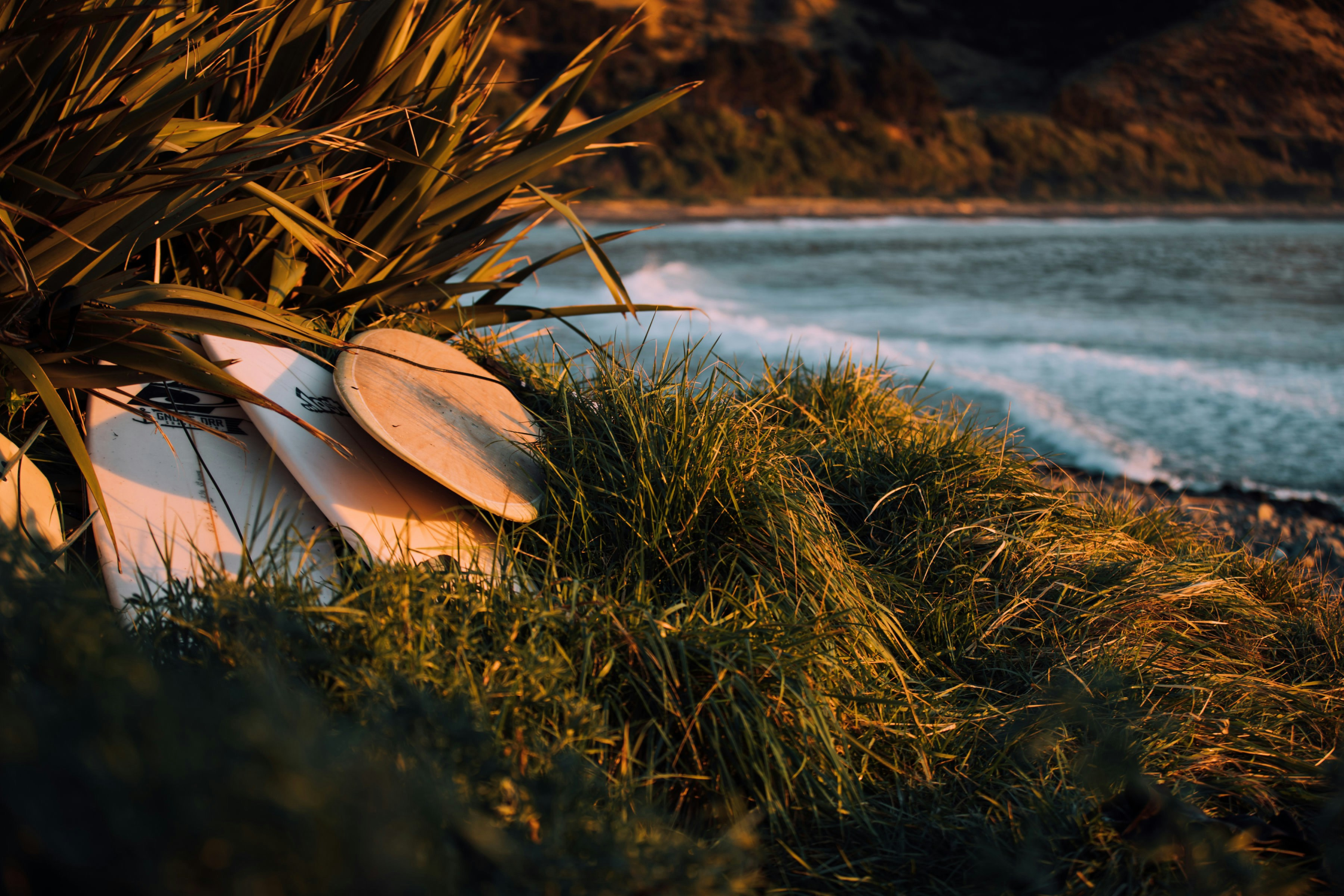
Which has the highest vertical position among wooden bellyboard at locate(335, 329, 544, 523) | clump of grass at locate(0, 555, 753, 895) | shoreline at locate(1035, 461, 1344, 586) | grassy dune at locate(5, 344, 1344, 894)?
wooden bellyboard at locate(335, 329, 544, 523)

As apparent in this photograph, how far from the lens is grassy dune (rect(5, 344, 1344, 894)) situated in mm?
1122

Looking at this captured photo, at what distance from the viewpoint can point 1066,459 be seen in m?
5.76

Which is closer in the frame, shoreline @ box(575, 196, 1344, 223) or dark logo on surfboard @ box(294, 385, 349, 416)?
dark logo on surfboard @ box(294, 385, 349, 416)

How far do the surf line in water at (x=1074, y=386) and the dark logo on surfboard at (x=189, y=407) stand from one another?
2.17 meters

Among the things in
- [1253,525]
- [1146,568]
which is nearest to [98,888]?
[1146,568]

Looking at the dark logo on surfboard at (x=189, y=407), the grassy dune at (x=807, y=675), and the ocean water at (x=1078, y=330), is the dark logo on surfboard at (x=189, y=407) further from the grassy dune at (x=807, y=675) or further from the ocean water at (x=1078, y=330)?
the ocean water at (x=1078, y=330)

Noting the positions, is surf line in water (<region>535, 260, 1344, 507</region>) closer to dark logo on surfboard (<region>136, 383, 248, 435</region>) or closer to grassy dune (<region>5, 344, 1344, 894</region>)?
grassy dune (<region>5, 344, 1344, 894</region>)

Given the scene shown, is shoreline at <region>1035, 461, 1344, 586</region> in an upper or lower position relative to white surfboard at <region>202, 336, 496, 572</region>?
lower

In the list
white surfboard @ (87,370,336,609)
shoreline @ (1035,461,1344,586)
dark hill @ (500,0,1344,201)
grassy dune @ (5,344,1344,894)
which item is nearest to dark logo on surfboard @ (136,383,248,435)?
white surfboard @ (87,370,336,609)

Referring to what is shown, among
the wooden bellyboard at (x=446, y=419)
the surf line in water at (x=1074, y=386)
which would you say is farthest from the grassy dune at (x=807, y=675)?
the surf line in water at (x=1074, y=386)

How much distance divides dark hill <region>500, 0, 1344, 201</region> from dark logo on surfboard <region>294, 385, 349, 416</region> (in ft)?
137

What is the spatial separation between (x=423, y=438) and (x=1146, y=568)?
7.02 feet

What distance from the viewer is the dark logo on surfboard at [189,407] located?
2150 mm

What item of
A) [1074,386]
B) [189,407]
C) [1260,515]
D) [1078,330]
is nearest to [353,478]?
[189,407]
